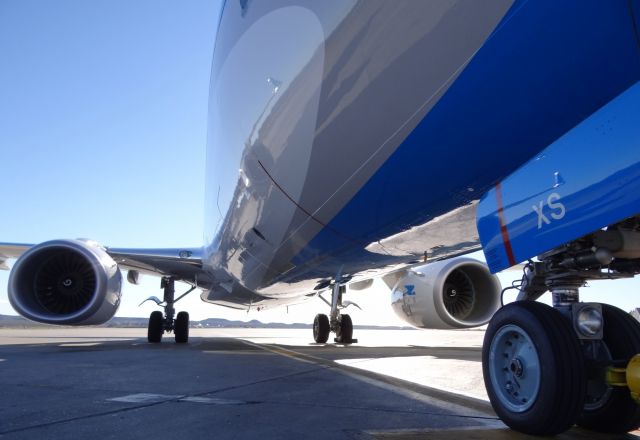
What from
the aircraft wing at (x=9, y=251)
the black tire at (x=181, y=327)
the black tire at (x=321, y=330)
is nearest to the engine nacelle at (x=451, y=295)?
the black tire at (x=321, y=330)

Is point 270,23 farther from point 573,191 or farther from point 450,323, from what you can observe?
point 450,323

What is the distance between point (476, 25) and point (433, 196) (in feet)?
3.85

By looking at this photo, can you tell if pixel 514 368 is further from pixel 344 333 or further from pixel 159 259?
pixel 159 259

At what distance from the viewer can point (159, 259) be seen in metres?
10.6

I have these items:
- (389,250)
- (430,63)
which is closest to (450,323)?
(389,250)

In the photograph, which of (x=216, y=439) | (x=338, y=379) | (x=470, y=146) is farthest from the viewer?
(x=338, y=379)

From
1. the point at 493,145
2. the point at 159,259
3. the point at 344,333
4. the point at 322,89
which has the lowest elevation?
the point at 344,333

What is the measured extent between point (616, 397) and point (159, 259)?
9.62 m

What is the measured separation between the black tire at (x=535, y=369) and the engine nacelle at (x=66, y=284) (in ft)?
21.4

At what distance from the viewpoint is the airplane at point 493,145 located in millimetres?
1831

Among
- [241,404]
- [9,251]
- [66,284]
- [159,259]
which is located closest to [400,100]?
[241,404]

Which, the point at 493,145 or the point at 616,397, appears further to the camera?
the point at 493,145

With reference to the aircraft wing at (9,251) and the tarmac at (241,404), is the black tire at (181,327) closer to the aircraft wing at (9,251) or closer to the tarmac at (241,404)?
the aircraft wing at (9,251)

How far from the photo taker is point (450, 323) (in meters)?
7.20
